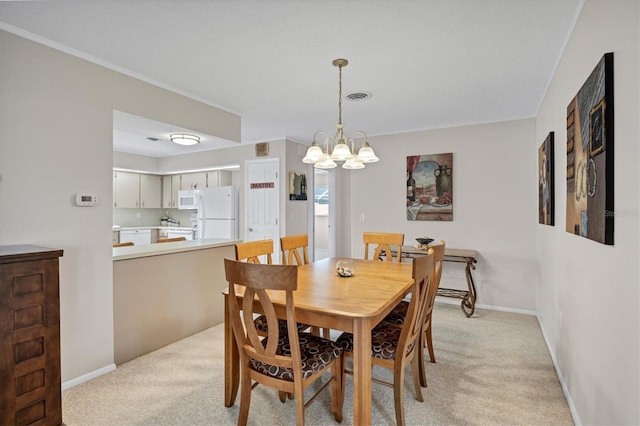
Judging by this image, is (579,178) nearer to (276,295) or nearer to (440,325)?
(276,295)

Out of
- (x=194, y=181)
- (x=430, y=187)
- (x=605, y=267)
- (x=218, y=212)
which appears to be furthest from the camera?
(x=194, y=181)

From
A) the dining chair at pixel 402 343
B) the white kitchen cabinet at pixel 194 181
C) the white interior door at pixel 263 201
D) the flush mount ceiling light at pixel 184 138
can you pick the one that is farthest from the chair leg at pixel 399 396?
the white kitchen cabinet at pixel 194 181

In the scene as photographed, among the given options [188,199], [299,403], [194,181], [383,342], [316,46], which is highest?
[316,46]

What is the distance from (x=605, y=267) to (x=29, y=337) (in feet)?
9.46

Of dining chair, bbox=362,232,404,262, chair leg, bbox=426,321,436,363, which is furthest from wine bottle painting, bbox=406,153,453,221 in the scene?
chair leg, bbox=426,321,436,363

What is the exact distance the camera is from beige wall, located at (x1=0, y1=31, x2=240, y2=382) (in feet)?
6.70

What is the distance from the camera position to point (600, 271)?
1502mm

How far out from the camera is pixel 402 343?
1.78 metres

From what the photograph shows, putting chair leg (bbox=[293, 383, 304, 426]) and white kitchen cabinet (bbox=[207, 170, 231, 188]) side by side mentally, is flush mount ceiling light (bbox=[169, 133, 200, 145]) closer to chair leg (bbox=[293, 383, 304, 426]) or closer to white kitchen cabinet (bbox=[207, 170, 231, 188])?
white kitchen cabinet (bbox=[207, 170, 231, 188])

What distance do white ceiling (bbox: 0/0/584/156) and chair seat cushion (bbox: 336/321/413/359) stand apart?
1.90 m

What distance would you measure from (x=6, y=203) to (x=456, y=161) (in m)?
4.37

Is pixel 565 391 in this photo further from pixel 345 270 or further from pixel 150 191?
pixel 150 191

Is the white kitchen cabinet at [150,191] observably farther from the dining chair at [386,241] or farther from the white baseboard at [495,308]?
the white baseboard at [495,308]

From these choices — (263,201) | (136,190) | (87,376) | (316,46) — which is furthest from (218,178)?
(316,46)
